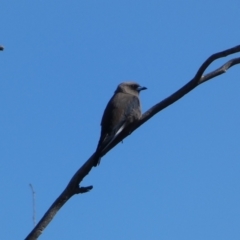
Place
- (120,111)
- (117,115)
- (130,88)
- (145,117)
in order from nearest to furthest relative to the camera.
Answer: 1. (145,117)
2. (117,115)
3. (120,111)
4. (130,88)

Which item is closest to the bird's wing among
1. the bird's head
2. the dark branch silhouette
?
the bird's head

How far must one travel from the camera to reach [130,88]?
994 centimetres

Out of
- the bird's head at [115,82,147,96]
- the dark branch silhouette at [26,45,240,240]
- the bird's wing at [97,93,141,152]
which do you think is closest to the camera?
the dark branch silhouette at [26,45,240,240]

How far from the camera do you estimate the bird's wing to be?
7.32 metres

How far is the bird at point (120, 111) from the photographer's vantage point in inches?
291

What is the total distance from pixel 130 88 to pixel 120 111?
5.62ft

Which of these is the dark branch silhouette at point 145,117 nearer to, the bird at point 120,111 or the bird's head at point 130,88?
the bird at point 120,111

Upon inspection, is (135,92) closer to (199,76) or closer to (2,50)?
(199,76)

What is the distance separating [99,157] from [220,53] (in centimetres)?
134

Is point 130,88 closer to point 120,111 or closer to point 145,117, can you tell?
point 120,111

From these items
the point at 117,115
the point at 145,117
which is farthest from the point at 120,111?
the point at 145,117

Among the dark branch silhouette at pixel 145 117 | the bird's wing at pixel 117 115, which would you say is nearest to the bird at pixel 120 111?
the bird's wing at pixel 117 115

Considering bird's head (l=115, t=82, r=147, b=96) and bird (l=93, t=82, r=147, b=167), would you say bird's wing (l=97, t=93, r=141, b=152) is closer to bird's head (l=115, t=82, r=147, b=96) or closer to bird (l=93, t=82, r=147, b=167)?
bird (l=93, t=82, r=147, b=167)

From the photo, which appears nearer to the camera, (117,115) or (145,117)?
(145,117)
